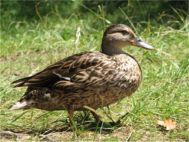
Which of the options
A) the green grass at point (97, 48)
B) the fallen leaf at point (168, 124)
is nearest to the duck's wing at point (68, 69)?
the green grass at point (97, 48)

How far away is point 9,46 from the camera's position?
8.70 m

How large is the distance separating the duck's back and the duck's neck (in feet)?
0.48

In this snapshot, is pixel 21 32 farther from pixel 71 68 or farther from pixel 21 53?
pixel 71 68

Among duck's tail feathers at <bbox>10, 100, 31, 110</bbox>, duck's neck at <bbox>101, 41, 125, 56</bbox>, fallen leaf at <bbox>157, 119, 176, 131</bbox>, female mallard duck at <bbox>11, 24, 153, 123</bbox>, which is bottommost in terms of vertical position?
fallen leaf at <bbox>157, 119, 176, 131</bbox>

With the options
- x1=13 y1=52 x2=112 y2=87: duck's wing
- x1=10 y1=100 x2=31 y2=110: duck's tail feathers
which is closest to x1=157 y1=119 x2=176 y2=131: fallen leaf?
x1=13 y1=52 x2=112 y2=87: duck's wing

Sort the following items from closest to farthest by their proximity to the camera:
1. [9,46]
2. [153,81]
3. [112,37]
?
[112,37] → [153,81] → [9,46]

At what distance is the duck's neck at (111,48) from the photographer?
18.3 feet

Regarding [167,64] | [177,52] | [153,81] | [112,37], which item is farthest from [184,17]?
[112,37]

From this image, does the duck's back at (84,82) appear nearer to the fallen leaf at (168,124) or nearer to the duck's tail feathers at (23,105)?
the duck's tail feathers at (23,105)

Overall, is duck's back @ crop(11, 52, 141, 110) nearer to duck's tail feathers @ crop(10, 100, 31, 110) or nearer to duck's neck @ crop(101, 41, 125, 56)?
duck's tail feathers @ crop(10, 100, 31, 110)

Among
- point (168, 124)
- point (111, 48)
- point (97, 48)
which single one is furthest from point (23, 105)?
point (97, 48)

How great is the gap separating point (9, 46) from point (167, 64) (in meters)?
2.32

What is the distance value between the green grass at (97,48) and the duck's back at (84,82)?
0.73ft

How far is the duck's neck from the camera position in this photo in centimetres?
557
